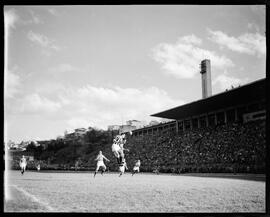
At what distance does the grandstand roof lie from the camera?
104ft

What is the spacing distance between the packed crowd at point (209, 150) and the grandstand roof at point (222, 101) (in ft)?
7.69

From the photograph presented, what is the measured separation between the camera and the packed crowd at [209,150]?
27.8 meters

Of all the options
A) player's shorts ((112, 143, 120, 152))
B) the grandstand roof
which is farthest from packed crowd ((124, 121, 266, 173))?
player's shorts ((112, 143, 120, 152))

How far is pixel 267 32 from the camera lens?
9.58 meters

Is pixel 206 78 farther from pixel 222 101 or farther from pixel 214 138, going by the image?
pixel 214 138

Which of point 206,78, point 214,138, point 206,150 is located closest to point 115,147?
point 206,150

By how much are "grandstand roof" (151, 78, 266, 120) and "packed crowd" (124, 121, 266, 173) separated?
92.2 inches

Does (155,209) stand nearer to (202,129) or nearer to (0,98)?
(0,98)

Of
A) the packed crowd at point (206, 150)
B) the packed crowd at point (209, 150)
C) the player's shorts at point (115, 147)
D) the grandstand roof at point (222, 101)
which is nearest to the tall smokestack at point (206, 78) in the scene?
the grandstand roof at point (222, 101)

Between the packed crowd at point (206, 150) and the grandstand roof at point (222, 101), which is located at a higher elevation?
the grandstand roof at point (222, 101)

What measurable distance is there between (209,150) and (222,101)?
5.64 metres

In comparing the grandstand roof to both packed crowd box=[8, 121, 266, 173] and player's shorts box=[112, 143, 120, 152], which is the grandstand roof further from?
player's shorts box=[112, 143, 120, 152]

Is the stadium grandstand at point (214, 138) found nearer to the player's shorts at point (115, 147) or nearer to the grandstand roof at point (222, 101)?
the grandstand roof at point (222, 101)

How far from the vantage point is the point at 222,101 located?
1436 inches
